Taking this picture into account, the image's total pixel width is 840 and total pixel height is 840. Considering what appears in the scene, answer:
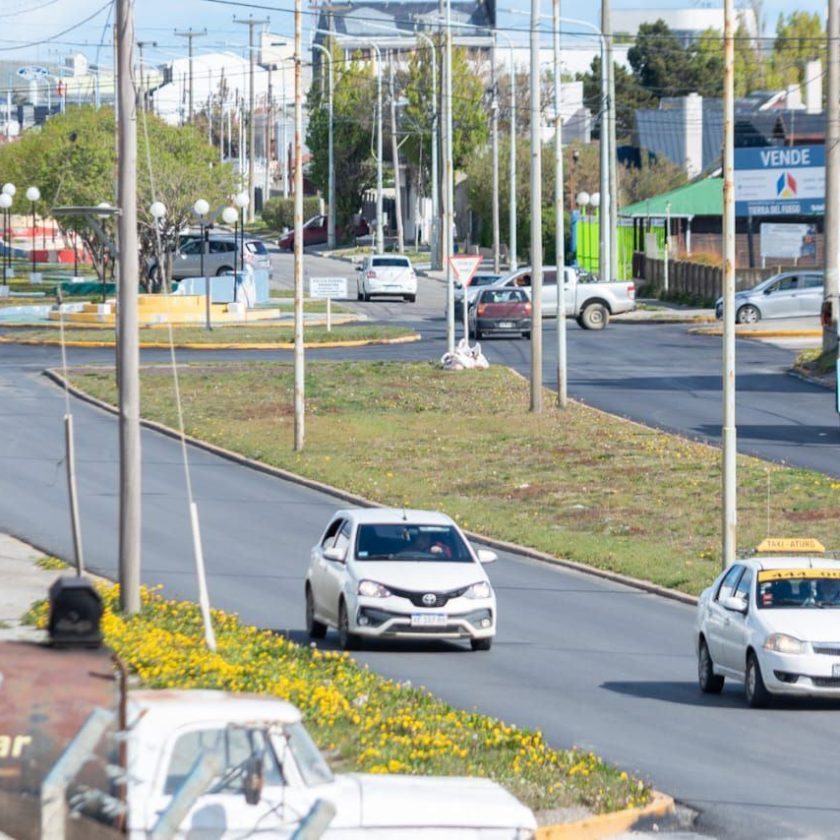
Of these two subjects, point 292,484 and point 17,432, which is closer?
point 292,484

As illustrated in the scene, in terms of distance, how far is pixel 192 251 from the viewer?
77.1 m

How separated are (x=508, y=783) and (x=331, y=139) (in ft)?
330

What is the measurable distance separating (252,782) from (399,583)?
11258 mm

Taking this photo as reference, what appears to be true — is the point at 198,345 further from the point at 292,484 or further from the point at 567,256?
the point at 567,256

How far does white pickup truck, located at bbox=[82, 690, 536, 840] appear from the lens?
25.8ft

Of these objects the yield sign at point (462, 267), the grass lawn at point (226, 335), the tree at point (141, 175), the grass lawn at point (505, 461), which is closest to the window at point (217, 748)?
the grass lawn at point (505, 461)

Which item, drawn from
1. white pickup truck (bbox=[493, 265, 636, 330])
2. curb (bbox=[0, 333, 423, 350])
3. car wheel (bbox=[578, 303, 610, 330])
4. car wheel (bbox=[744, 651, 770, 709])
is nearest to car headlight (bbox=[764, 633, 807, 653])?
car wheel (bbox=[744, 651, 770, 709])

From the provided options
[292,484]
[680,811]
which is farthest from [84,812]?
[292,484]

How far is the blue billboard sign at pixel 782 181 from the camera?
7631 centimetres

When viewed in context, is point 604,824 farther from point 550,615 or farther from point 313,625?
point 550,615

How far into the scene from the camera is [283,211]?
5207 inches

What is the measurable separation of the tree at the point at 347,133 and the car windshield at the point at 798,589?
320 ft

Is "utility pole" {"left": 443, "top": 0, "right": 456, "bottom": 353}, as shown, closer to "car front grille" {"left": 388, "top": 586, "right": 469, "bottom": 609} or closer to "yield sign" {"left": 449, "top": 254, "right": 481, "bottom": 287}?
"yield sign" {"left": 449, "top": 254, "right": 481, "bottom": 287}

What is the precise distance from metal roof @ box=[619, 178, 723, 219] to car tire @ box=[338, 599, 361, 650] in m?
64.5
